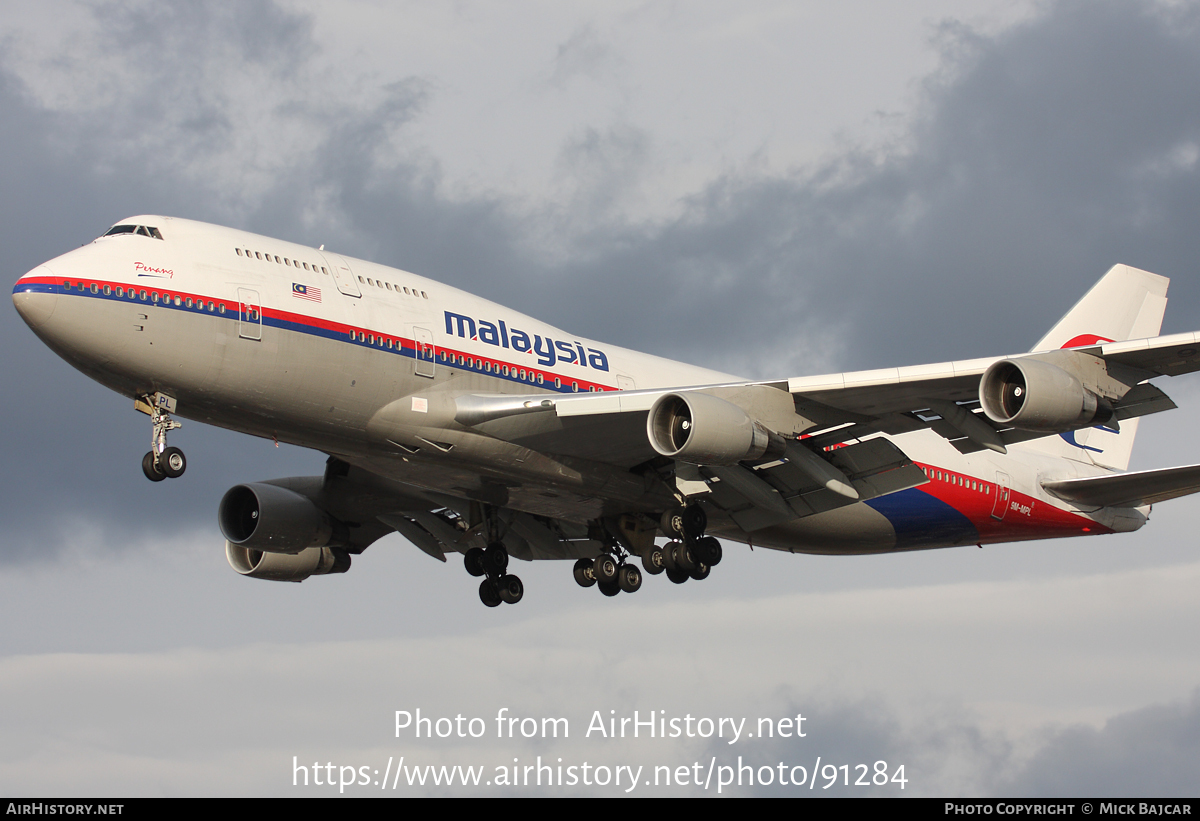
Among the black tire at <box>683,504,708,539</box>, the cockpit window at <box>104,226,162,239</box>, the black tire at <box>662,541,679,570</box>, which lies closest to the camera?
the cockpit window at <box>104,226,162,239</box>

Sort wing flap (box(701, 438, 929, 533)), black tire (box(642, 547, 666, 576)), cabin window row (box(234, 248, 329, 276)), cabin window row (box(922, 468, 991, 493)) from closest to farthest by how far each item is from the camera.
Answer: cabin window row (box(234, 248, 329, 276)), wing flap (box(701, 438, 929, 533)), black tire (box(642, 547, 666, 576)), cabin window row (box(922, 468, 991, 493))

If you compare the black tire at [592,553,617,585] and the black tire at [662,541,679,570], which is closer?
the black tire at [662,541,679,570]

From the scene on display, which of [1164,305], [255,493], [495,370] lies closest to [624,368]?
[495,370]

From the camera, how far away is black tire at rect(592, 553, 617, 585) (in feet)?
114

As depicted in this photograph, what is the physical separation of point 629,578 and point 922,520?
8.81 metres

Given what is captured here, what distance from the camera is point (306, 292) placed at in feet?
89.4

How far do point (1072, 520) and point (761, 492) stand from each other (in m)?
12.3

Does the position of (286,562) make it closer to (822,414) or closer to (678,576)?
(678,576)

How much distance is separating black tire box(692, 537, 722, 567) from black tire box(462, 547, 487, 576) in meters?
6.64

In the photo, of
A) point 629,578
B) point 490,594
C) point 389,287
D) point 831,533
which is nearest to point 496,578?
point 490,594

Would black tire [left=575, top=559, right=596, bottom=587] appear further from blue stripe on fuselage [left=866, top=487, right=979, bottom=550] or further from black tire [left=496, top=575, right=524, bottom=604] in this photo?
blue stripe on fuselage [left=866, top=487, right=979, bottom=550]

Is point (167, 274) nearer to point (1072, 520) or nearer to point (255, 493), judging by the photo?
point (255, 493)

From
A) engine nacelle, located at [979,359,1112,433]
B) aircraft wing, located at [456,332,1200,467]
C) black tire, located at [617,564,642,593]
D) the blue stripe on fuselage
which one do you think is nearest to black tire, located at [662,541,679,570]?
black tire, located at [617,564,642,593]

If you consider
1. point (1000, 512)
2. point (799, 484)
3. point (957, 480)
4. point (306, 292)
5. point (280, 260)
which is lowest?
point (799, 484)
